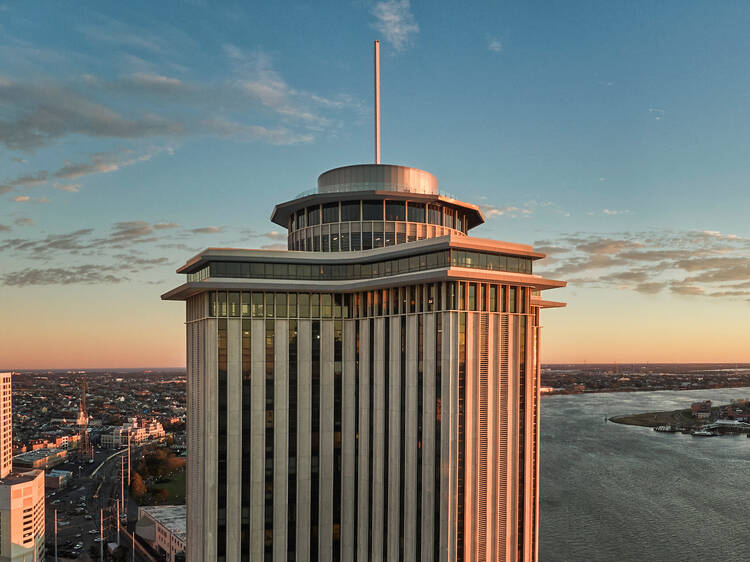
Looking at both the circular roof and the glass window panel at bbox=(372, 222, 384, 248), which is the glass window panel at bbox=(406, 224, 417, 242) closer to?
the glass window panel at bbox=(372, 222, 384, 248)

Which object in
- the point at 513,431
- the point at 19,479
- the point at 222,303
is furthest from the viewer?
the point at 19,479

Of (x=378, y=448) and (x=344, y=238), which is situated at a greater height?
(x=344, y=238)

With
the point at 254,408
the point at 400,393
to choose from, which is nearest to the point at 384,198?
the point at 400,393

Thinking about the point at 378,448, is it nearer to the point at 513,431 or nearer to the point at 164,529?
the point at 513,431

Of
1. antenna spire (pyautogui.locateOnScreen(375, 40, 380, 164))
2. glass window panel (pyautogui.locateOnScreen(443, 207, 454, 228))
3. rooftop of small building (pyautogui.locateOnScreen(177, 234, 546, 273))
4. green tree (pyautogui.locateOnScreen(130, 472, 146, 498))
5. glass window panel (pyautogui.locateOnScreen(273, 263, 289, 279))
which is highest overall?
antenna spire (pyautogui.locateOnScreen(375, 40, 380, 164))

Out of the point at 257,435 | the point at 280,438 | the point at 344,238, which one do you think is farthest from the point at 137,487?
the point at 344,238

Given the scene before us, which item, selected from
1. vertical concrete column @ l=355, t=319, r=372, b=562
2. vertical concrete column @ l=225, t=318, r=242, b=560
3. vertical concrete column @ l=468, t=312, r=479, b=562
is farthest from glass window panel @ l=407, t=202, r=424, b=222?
vertical concrete column @ l=225, t=318, r=242, b=560

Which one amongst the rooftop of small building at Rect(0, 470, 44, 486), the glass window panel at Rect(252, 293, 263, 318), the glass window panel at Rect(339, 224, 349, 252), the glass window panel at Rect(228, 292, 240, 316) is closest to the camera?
the glass window panel at Rect(228, 292, 240, 316)

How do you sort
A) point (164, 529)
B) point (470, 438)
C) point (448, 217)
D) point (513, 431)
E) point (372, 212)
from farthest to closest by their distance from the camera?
point (164, 529), point (448, 217), point (372, 212), point (513, 431), point (470, 438)

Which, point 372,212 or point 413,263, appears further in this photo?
point 372,212
